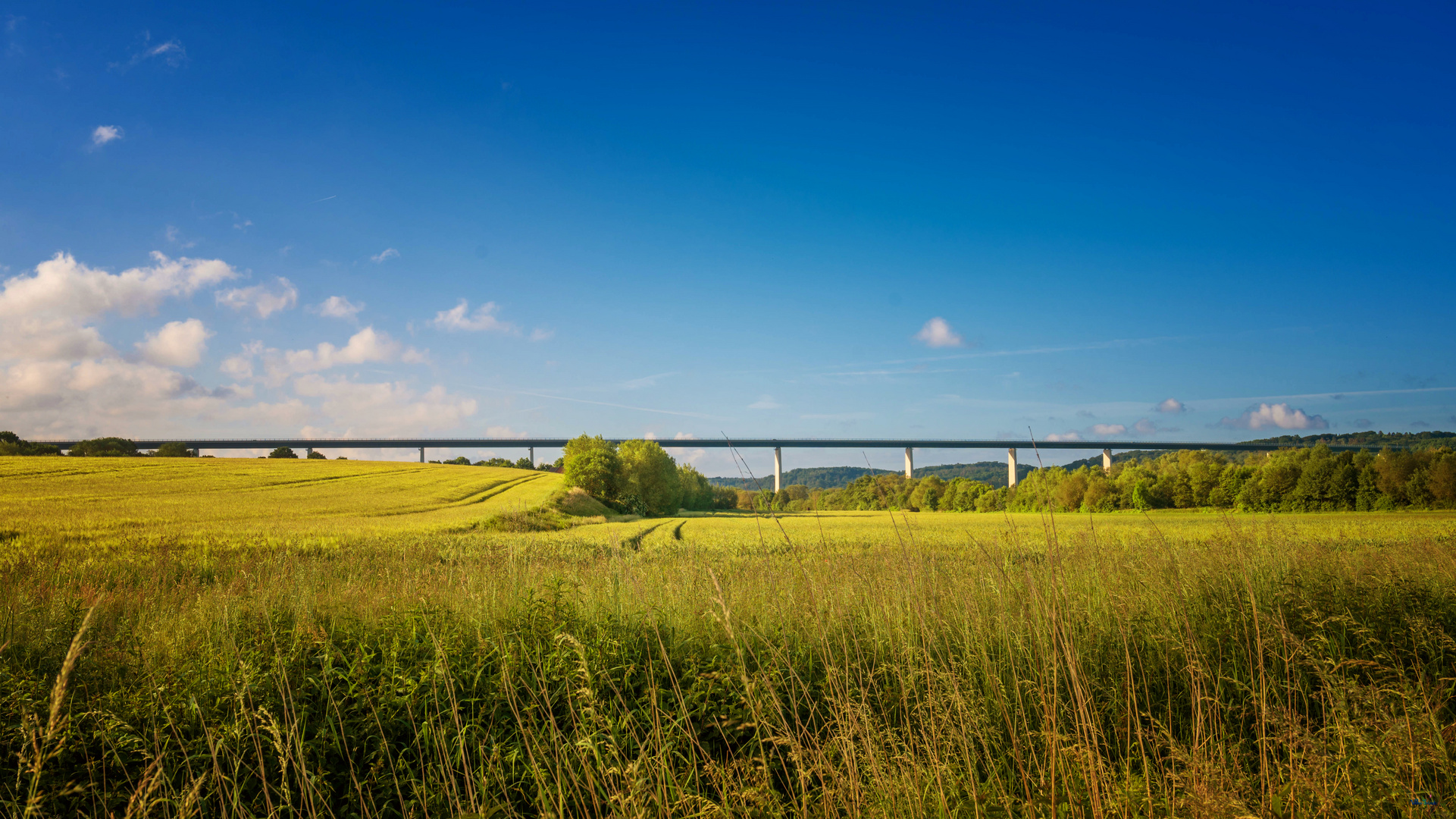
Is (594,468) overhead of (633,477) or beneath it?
overhead

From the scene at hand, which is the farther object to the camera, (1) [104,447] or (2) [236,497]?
(1) [104,447]

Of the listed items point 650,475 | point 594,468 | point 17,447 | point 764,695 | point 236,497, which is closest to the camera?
point 764,695

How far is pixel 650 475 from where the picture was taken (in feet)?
227

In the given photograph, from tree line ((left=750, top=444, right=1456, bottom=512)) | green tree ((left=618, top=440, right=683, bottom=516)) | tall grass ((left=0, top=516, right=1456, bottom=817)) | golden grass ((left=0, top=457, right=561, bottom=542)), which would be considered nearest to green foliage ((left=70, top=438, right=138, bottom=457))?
golden grass ((left=0, top=457, right=561, bottom=542))

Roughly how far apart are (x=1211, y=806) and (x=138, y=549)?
21.8 meters

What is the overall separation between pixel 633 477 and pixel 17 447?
6391 cm

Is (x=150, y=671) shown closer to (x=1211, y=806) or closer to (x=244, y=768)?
(x=244, y=768)

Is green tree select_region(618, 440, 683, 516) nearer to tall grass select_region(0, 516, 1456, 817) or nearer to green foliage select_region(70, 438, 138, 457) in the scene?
tall grass select_region(0, 516, 1456, 817)

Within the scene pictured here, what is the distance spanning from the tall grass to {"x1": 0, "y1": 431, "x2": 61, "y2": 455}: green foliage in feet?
267

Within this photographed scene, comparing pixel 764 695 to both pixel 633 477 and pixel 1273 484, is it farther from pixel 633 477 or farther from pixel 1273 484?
pixel 1273 484

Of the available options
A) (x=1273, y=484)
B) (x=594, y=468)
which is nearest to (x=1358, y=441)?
(x=1273, y=484)

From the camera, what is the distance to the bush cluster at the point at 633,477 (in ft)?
182

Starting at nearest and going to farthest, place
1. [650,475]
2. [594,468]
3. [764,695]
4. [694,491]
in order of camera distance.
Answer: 1. [764,695]
2. [594,468]
3. [650,475]
4. [694,491]

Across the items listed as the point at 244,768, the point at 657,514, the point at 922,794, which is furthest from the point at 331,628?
the point at 657,514
